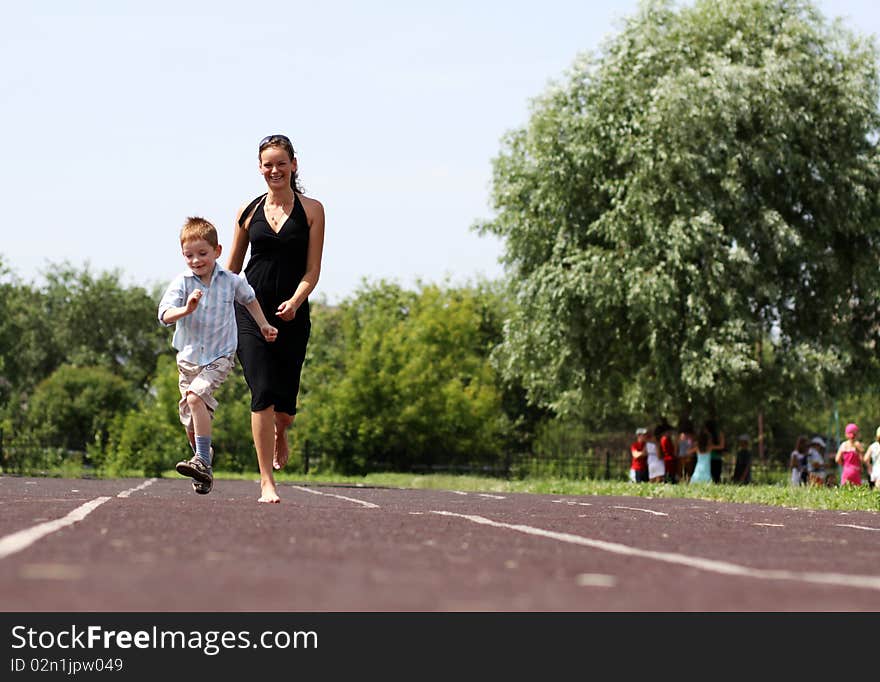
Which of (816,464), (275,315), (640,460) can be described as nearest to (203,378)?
(275,315)

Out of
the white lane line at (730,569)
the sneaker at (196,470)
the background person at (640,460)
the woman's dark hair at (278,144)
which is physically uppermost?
the woman's dark hair at (278,144)

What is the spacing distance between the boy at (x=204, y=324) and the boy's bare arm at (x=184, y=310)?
13 centimetres

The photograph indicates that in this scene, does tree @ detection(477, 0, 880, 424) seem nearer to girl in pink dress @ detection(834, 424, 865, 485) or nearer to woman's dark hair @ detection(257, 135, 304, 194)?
girl in pink dress @ detection(834, 424, 865, 485)

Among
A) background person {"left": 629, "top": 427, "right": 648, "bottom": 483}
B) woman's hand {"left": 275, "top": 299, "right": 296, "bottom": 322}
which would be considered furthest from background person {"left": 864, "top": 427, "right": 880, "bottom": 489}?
woman's hand {"left": 275, "top": 299, "right": 296, "bottom": 322}

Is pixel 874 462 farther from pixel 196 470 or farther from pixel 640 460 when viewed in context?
pixel 196 470

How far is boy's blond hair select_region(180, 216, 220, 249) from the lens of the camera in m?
9.12

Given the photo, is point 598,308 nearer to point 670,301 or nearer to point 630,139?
point 670,301

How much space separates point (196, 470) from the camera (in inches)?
349

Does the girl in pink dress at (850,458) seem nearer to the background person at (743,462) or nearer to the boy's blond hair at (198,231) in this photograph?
the background person at (743,462)

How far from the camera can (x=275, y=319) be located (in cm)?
950

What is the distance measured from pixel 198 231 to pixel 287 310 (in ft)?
2.63

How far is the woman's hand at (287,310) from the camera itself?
9188mm

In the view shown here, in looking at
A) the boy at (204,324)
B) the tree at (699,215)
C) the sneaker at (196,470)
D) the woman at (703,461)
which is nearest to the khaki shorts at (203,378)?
the boy at (204,324)
